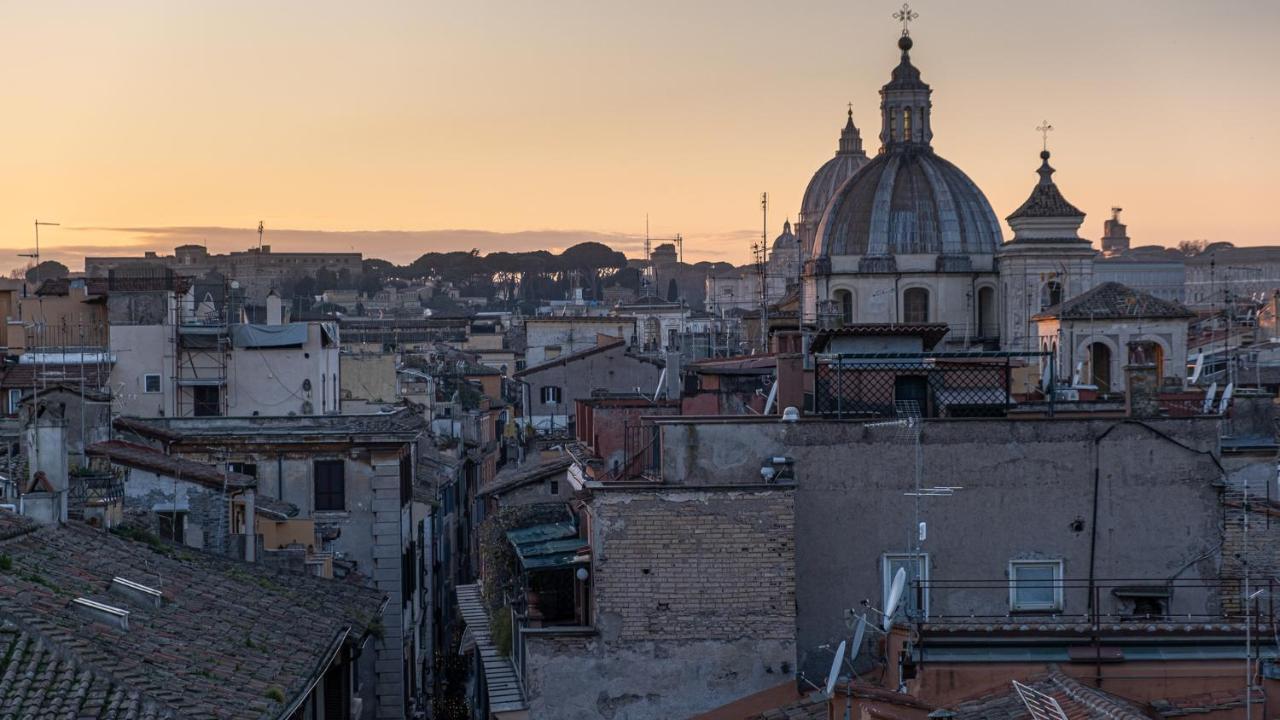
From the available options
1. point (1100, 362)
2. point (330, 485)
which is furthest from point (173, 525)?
point (1100, 362)

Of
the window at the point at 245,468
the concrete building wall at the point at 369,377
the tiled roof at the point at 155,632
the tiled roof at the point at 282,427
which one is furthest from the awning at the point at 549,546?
the concrete building wall at the point at 369,377

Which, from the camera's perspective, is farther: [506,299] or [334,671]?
[506,299]

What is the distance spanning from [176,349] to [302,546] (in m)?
13.5

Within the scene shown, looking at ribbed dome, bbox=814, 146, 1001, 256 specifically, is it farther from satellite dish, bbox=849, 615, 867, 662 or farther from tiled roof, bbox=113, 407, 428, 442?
satellite dish, bbox=849, 615, 867, 662

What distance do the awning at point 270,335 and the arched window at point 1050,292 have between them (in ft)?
92.5

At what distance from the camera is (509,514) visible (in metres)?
22.2

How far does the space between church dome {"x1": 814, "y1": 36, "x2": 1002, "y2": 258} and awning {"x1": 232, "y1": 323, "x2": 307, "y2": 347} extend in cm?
2645

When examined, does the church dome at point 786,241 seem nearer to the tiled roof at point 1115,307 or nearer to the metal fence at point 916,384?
the tiled roof at point 1115,307

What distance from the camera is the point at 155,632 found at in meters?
14.3

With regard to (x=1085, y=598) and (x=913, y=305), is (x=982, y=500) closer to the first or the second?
(x=1085, y=598)

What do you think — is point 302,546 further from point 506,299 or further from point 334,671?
point 506,299

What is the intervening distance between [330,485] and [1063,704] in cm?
1636

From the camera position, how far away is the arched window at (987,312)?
201ft

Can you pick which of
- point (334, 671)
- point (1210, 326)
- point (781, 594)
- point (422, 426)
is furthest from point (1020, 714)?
point (1210, 326)
